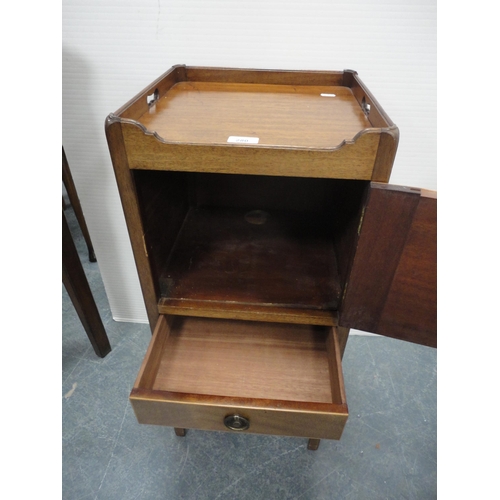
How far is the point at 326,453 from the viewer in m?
0.88

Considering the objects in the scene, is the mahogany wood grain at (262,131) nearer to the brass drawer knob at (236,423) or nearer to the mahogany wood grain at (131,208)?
the mahogany wood grain at (131,208)

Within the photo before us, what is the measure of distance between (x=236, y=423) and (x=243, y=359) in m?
0.20

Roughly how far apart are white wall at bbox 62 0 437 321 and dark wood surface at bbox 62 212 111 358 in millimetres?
301

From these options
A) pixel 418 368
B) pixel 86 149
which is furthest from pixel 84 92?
pixel 418 368

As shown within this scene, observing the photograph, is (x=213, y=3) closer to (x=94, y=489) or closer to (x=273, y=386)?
(x=273, y=386)

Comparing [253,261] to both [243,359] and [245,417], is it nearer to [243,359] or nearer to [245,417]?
[243,359]

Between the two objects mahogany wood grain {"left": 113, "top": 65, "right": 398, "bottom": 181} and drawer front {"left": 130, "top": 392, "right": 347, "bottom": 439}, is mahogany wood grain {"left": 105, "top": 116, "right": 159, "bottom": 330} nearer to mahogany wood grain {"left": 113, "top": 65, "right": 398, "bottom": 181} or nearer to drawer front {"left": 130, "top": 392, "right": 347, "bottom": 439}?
mahogany wood grain {"left": 113, "top": 65, "right": 398, "bottom": 181}

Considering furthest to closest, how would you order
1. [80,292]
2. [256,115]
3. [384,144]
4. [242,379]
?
[80,292] < [242,379] < [256,115] < [384,144]

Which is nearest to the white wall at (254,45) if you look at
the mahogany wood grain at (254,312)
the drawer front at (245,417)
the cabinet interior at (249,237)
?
the cabinet interior at (249,237)

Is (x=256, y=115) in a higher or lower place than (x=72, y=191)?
higher

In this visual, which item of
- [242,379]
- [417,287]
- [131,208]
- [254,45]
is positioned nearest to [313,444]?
[242,379]

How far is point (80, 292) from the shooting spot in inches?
38.1

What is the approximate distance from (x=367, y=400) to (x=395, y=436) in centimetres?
11

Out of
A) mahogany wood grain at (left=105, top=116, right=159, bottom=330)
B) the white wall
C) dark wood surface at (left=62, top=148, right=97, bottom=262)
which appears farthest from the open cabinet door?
dark wood surface at (left=62, top=148, right=97, bottom=262)
